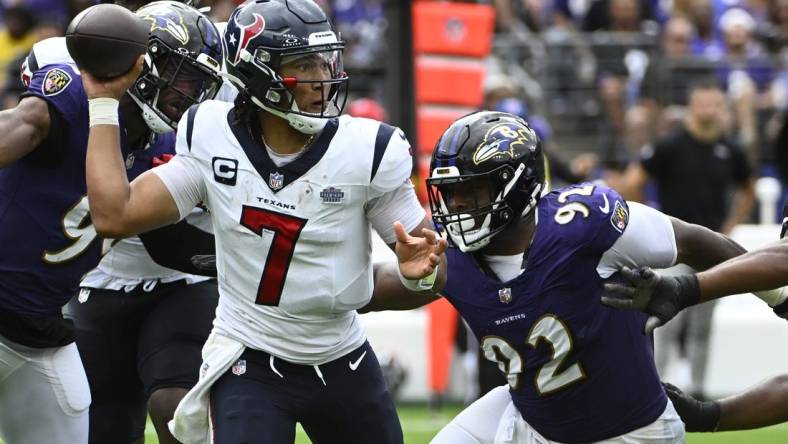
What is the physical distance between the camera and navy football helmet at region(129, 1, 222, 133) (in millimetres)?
4875

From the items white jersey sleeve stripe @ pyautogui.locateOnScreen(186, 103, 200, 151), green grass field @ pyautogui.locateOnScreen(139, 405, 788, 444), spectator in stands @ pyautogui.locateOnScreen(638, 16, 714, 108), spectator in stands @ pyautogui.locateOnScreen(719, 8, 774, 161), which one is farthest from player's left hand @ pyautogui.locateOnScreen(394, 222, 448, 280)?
spectator in stands @ pyautogui.locateOnScreen(719, 8, 774, 161)

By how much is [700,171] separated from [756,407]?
198 inches

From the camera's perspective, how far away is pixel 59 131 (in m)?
4.67

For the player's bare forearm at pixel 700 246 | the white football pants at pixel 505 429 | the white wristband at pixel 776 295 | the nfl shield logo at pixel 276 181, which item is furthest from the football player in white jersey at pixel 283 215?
the white wristband at pixel 776 295

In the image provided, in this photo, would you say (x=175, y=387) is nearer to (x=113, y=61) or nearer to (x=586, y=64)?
(x=113, y=61)

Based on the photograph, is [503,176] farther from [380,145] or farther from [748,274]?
[748,274]

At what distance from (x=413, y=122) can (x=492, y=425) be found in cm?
645

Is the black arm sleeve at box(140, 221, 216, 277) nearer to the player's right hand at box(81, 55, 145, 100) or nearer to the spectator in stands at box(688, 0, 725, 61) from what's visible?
the player's right hand at box(81, 55, 145, 100)

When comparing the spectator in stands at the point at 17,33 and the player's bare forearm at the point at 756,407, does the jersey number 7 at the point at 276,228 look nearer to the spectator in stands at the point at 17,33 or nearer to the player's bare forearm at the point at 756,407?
the player's bare forearm at the point at 756,407

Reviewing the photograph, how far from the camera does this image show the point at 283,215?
4273 mm

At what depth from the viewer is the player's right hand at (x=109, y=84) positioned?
4.27m

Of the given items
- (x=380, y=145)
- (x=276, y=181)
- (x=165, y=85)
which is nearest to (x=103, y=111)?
(x=276, y=181)

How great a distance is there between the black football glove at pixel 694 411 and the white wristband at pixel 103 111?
2.02 meters

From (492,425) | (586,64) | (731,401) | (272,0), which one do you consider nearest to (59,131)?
(272,0)
